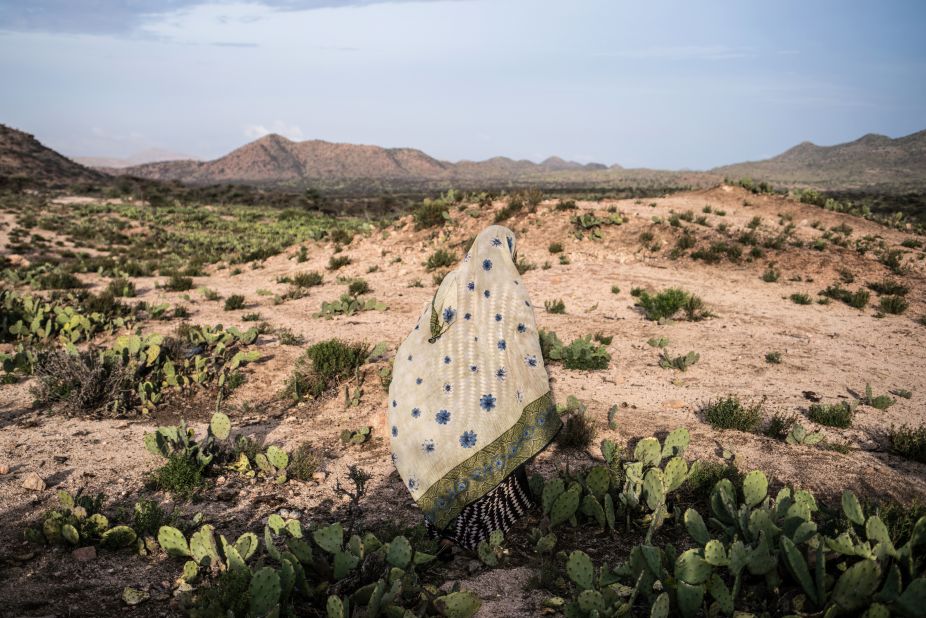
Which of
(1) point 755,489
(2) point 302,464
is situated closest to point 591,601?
(1) point 755,489

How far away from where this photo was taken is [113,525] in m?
3.61

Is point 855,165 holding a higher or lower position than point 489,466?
higher

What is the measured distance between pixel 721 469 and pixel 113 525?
4524 mm

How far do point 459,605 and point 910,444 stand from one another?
4.38 meters

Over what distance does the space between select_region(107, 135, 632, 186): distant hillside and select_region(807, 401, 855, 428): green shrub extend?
535 ft

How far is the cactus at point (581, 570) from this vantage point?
291cm

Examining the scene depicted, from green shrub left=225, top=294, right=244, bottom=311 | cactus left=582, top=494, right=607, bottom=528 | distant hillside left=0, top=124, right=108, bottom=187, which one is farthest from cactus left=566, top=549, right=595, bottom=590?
distant hillside left=0, top=124, right=108, bottom=187

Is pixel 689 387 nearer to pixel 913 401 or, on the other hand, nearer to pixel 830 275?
pixel 913 401

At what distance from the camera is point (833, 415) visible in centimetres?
523

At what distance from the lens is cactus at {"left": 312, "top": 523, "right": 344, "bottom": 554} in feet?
10.2

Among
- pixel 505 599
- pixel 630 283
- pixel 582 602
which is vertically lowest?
pixel 505 599

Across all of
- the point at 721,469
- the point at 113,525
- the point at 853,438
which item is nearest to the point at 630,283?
the point at 853,438

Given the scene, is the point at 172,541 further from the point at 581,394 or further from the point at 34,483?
the point at 581,394

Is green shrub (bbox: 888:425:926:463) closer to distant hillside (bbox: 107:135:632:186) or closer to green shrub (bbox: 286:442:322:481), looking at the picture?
green shrub (bbox: 286:442:322:481)
